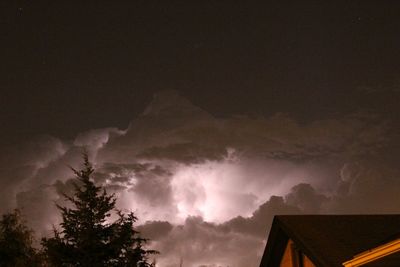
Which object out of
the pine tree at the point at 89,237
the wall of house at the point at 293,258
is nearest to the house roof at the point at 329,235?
the wall of house at the point at 293,258

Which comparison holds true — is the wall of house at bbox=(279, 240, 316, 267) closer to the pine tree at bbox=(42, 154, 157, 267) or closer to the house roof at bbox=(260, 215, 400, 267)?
the house roof at bbox=(260, 215, 400, 267)

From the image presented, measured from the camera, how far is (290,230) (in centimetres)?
1592

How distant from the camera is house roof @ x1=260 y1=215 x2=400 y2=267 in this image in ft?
46.4

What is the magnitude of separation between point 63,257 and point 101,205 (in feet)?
10.0

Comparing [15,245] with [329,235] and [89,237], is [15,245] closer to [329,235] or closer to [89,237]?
[89,237]

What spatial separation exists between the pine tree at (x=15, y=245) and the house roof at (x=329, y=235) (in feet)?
49.6

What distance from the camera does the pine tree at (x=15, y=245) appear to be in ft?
87.6

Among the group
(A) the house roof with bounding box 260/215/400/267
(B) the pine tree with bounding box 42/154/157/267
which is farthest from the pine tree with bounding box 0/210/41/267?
(A) the house roof with bounding box 260/215/400/267

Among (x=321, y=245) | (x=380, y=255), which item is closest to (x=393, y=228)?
(x=321, y=245)

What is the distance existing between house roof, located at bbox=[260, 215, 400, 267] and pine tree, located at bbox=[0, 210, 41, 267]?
1513cm

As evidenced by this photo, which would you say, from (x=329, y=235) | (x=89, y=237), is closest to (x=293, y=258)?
(x=329, y=235)

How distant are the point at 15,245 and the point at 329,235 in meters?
19.2

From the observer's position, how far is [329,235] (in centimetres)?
1548

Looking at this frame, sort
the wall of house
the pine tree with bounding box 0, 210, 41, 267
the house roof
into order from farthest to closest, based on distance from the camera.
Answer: the pine tree with bounding box 0, 210, 41, 267 → the wall of house → the house roof
